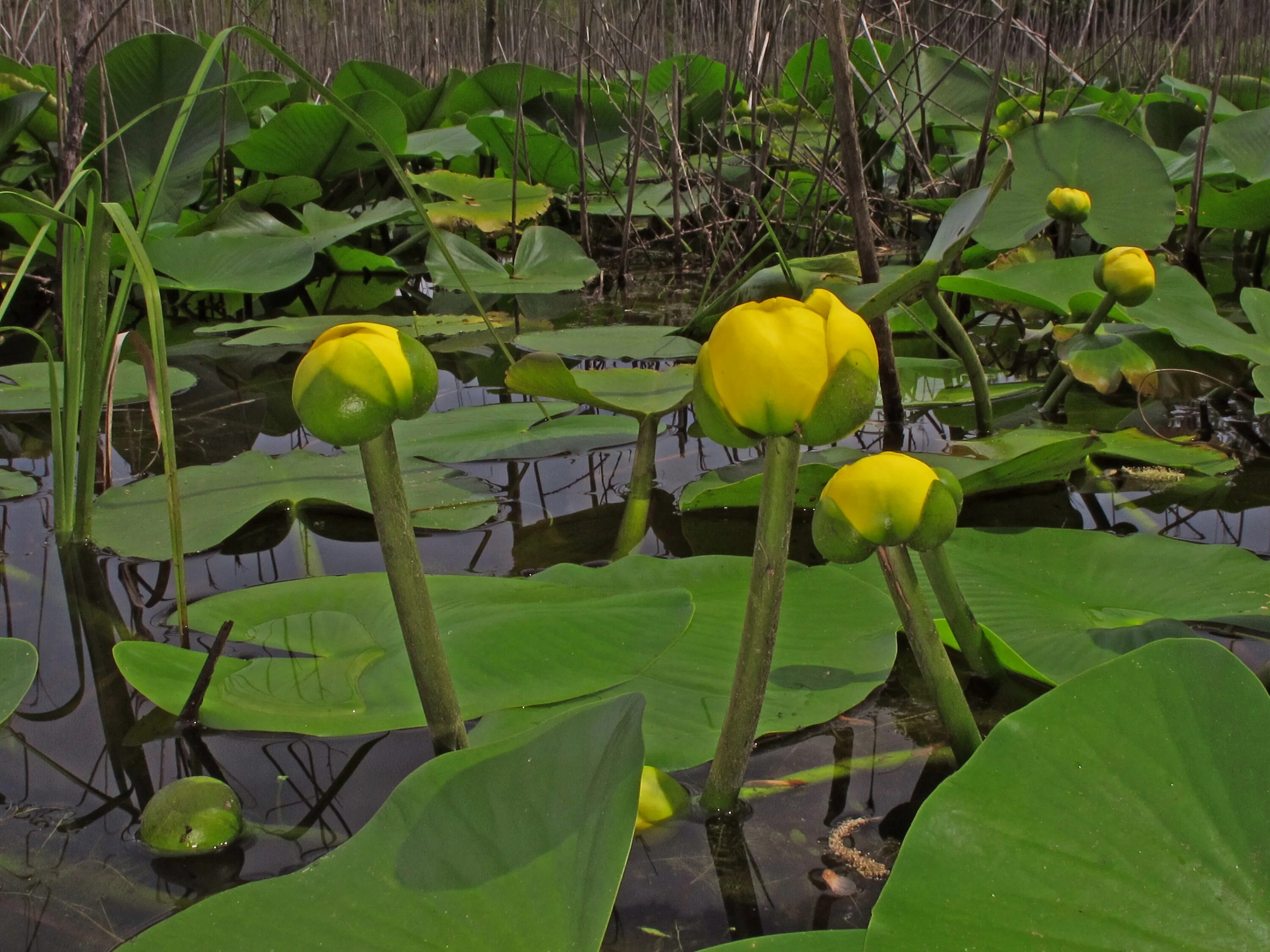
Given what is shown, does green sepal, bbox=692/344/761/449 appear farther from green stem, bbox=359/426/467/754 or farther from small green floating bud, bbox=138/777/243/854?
small green floating bud, bbox=138/777/243/854

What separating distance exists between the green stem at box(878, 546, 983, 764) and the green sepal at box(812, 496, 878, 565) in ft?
0.08

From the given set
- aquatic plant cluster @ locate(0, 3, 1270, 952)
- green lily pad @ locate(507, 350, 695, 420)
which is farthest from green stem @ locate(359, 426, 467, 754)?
green lily pad @ locate(507, 350, 695, 420)

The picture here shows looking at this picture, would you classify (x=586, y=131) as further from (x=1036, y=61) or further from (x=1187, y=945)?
(x=1187, y=945)

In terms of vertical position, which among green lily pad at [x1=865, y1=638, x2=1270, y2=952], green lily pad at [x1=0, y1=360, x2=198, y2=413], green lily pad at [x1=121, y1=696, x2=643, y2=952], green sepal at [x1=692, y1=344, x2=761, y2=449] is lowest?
green lily pad at [x1=0, y1=360, x2=198, y2=413]

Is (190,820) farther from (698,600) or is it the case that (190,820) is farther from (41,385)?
(41,385)

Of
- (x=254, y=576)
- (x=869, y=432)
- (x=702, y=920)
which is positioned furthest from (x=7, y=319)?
(x=702, y=920)

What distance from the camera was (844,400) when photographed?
373 mm

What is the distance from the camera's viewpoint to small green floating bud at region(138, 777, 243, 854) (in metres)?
0.52

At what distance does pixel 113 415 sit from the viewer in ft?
4.85

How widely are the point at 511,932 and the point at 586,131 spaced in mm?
2999

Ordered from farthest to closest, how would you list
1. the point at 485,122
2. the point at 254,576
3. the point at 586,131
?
the point at 586,131, the point at 485,122, the point at 254,576

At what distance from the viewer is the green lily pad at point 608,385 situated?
0.87 m

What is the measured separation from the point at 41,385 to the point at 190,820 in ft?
3.61

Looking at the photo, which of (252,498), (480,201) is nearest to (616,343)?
(252,498)
